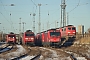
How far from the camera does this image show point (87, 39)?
45.1m

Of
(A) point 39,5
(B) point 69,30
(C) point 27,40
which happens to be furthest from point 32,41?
(A) point 39,5

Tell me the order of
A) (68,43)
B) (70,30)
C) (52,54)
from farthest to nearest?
(68,43)
(70,30)
(52,54)

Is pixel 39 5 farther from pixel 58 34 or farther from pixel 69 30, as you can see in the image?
pixel 58 34

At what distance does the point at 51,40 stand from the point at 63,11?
1246cm

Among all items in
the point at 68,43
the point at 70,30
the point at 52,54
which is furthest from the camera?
the point at 68,43

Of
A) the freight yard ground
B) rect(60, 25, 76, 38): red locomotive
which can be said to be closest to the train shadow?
rect(60, 25, 76, 38): red locomotive

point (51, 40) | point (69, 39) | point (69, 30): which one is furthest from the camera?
point (69, 39)

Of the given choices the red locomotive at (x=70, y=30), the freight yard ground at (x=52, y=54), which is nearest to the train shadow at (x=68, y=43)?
the red locomotive at (x=70, y=30)

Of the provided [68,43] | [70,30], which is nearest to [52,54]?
[70,30]

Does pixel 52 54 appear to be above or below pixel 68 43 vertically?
below

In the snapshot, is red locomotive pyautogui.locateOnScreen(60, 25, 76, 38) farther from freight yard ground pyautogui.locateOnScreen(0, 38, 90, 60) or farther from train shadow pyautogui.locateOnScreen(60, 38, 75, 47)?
freight yard ground pyautogui.locateOnScreen(0, 38, 90, 60)

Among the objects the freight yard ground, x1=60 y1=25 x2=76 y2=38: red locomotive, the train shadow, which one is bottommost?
the freight yard ground

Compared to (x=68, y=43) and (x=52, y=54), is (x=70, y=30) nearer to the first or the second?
(x=68, y=43)

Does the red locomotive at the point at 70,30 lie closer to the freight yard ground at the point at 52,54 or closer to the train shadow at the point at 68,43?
the train shadow at the point at 68,43
